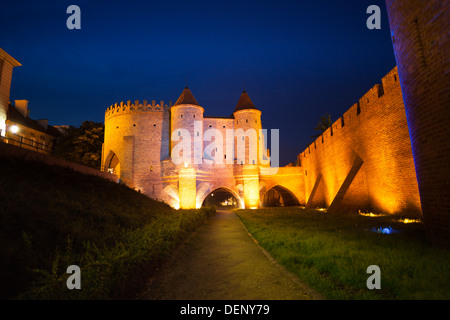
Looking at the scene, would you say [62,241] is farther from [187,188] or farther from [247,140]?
[247,140]

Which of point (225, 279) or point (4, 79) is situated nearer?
point (225, 279)

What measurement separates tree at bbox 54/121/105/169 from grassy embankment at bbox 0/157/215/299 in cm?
2322

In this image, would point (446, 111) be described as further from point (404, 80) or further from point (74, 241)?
point (74, 241)

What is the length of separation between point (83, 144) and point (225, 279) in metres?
37.5

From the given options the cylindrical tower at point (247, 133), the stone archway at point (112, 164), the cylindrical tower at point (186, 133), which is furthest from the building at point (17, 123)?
the cylindrical tower at point (247, 133)

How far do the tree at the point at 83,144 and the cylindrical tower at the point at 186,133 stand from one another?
12.2 meters

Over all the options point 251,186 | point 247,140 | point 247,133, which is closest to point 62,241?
point 251,186

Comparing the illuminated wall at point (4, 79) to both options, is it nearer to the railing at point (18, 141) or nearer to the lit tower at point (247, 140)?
the railing at point (18, 141)

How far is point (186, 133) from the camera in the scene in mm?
32438

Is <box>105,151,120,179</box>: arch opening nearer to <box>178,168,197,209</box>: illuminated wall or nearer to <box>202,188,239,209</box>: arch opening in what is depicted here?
<box>178,168,197,209</box>: illuminated wall

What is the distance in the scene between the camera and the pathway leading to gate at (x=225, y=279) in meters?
3.92

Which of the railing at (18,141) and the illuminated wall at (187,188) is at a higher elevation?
the railing at (18,141)

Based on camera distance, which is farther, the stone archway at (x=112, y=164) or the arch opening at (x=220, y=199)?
the arch opening at (x=220, y=199)

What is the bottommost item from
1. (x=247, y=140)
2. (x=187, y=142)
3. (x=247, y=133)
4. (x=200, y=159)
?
(x=200, y=159)
